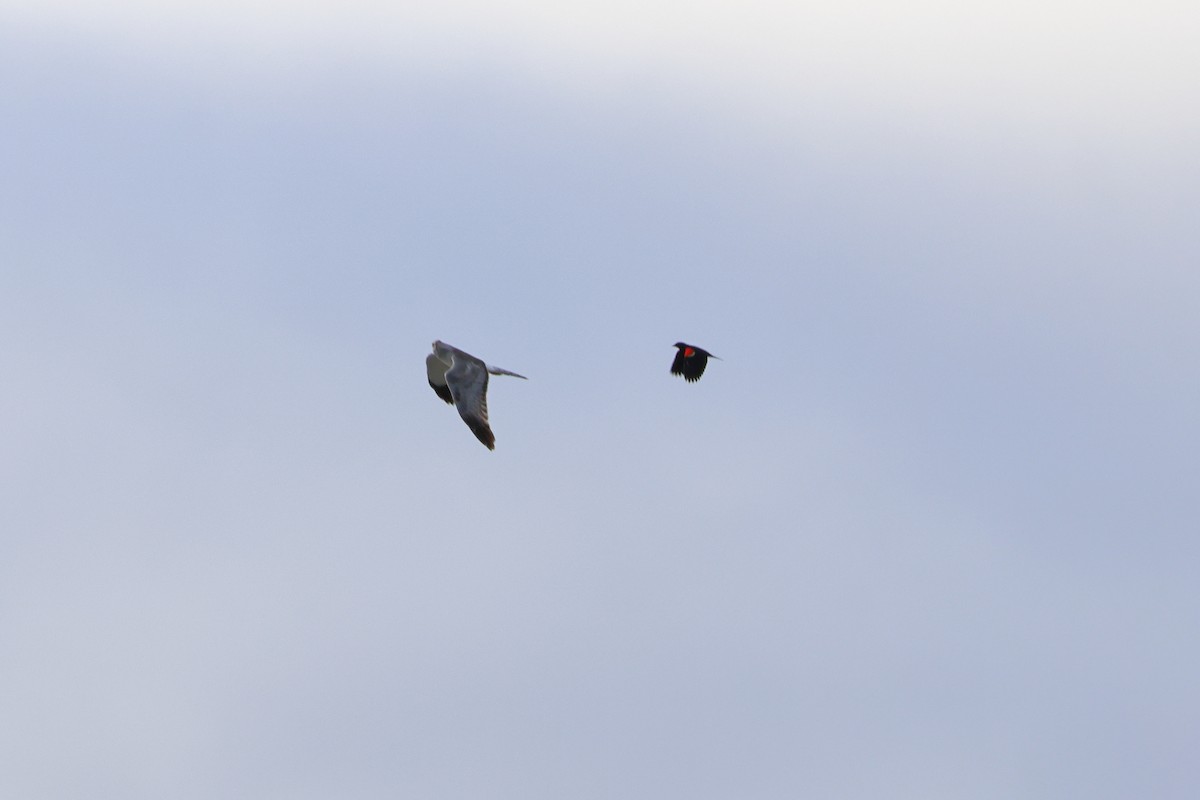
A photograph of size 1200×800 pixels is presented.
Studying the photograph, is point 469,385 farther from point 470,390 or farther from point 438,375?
point 438,375

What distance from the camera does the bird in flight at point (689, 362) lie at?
9256cm

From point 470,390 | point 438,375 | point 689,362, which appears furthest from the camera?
point 689,362

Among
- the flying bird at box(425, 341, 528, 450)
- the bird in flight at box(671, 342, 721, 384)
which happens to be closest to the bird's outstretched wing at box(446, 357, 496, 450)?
the flying bird at box(425, 341, 528, 450)

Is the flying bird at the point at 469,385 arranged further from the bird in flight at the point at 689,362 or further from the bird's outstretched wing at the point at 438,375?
the bird in flight at the point at 689,362

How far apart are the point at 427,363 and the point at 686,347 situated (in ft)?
54.4

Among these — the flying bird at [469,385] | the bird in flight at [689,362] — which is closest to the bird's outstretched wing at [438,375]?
the flying bird at [469,385]

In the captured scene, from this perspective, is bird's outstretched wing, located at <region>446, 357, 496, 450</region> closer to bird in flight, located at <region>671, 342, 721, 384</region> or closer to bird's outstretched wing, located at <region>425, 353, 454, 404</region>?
bird's outstretched wing, located at <region>425, 353, 454, 404</region>

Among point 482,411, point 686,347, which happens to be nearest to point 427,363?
point 482,411

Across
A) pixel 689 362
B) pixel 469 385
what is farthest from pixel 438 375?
pixel 689 362

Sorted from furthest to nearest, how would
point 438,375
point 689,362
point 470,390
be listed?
point 689,362
point 438,375
point 470,390

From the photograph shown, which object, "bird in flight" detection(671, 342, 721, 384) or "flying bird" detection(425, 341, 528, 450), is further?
"bird in flight" detection(671, 342, 721, 384)

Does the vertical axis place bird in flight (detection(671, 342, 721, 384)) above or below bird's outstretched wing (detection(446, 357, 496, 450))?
above

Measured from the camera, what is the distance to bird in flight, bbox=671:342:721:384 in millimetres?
92562

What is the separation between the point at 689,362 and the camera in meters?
92.9
